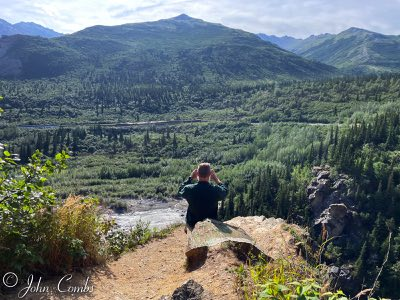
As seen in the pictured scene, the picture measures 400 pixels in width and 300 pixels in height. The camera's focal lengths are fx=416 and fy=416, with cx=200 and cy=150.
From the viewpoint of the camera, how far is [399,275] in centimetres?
5722

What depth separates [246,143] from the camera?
123375 millimetres

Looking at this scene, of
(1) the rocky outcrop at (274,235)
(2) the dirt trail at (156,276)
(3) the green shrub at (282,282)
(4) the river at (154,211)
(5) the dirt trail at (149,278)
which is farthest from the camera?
(4) the river at (154,211)

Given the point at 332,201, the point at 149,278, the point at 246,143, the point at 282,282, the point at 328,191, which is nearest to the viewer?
the point at 282,282

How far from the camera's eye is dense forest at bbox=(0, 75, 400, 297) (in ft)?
243

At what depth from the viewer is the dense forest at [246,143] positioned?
243 ft

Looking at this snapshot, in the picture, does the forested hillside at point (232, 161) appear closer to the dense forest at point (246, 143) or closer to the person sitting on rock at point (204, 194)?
the dense forest at point (246, 143)

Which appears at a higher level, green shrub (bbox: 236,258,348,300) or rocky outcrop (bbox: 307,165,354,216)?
green shrub (bbox: 236,258,348,300)

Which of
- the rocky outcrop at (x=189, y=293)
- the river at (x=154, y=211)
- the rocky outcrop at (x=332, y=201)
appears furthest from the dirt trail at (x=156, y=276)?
the rocky outcrop at (x=332, y=201)

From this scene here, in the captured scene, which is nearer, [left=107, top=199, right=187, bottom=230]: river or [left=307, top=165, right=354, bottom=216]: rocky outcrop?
[left=107, top=199, right=187, bottom=230]: river

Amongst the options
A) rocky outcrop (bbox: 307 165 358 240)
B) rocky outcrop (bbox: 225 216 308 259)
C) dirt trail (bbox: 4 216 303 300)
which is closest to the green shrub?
dirt trail (bbox: 4 216 303 300)

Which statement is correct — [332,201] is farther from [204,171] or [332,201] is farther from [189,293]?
[189,293]

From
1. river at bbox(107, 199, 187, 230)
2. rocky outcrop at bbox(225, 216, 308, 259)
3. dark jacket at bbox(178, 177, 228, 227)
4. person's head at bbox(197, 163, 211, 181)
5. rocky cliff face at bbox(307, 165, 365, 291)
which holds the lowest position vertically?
river at bbox(107, 199, 187, 230)

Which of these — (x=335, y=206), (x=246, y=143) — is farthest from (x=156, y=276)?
(x=246, y=143)

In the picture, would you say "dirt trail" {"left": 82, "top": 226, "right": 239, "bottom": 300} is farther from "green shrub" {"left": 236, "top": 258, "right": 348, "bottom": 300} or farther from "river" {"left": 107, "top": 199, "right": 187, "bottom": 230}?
"river" {"left": 107, "top": 199, "right": 187, "bottom": 230}
